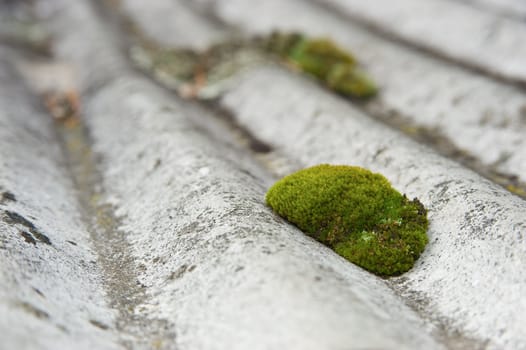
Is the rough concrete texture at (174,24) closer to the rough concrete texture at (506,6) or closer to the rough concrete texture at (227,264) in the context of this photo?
the rough concrete texture at (227,264)

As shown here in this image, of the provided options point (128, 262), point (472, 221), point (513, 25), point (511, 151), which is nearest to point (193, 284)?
point (128, 262)

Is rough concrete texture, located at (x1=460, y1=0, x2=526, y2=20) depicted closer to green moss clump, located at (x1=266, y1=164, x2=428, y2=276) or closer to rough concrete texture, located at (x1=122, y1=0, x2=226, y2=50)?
rough concrete texture, located at (x1=122, y1=0, x2=226, y2=50)

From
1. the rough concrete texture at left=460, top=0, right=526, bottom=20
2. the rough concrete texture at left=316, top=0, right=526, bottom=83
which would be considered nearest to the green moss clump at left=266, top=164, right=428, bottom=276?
the rough concrete texture at left=316, top=0, right=526, bottom=83

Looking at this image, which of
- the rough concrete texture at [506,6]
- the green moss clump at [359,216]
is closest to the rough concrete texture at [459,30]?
the rough concrete texture at [506,6]

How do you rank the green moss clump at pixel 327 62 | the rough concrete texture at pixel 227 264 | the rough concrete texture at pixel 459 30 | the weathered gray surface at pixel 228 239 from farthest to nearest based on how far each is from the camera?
the rough concrete texture at pixel 459 30, the green moss clump at pixel 327 62, the weathered gray surface at pixel 228 239, the rough concrete texture at pixel 227 264

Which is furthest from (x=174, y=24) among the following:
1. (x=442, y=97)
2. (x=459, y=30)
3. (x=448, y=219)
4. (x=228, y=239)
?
(x=448, y=219)

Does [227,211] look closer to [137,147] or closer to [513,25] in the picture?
[137,147]
